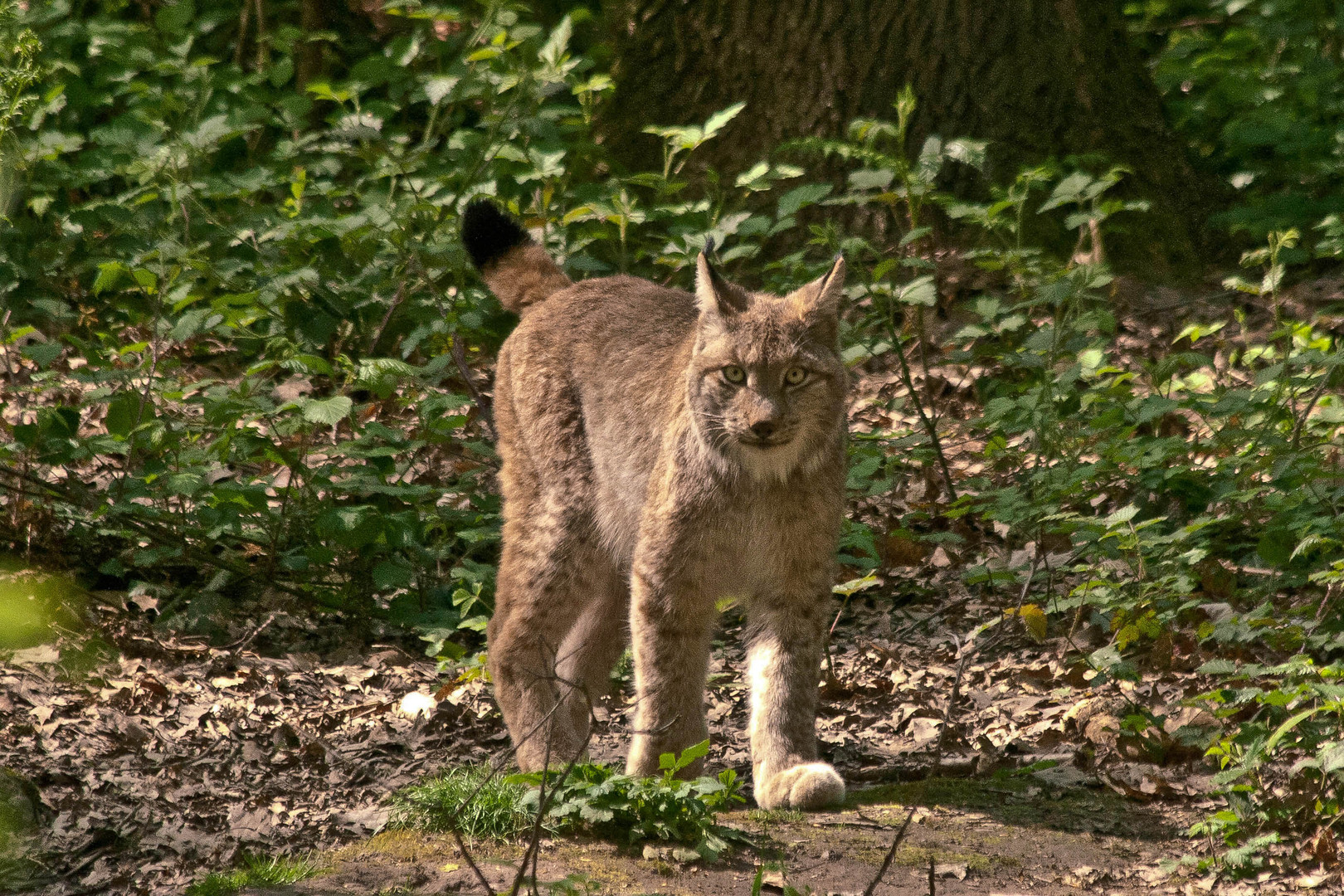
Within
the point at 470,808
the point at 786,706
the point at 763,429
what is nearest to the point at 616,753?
the point at 786,706

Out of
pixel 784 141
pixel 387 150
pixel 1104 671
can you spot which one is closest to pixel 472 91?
pixel 387 150

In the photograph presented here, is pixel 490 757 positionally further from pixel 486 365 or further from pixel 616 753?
pixel 486 365

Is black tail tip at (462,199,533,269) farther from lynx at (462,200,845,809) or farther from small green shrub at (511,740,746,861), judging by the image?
small green shrub at (511,740,746,861)

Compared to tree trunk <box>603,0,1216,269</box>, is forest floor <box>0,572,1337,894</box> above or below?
below

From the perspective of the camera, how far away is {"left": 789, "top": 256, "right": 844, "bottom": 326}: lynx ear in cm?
409

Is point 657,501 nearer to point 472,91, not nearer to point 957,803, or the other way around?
point 957,803

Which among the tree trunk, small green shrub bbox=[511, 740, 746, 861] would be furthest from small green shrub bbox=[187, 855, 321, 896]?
the tree trunk

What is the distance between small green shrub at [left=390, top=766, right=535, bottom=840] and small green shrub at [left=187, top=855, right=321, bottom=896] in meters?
0.30

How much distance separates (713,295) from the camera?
4.09 meters

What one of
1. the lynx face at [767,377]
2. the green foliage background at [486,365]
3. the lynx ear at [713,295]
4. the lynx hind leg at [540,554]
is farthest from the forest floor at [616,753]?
the lynx ear at [713,295]

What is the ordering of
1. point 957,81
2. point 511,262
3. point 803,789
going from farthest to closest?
1. point 957,81
2. point 511,262
3. point 803,789

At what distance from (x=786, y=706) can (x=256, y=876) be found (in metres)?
1.52

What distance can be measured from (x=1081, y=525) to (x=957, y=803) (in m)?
1.13

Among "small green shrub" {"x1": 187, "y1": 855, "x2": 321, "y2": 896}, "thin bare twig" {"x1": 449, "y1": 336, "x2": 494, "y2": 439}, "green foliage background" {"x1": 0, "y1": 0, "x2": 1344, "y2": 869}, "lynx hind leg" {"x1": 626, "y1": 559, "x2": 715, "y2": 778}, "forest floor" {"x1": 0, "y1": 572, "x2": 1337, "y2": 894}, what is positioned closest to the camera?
"small green shrub" {"x1": 187, "y1": 855, "x2": 321, "y2": 896}
